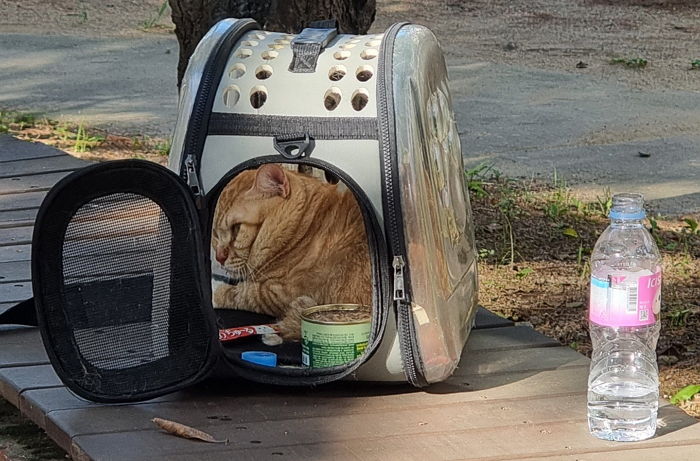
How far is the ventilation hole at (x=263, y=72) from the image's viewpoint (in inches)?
107

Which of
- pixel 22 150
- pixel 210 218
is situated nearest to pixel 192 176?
pixel 210 218

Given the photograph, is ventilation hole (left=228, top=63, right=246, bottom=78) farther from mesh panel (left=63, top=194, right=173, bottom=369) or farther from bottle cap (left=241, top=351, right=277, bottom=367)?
bottle cap (left=241, top=351, right=277, bottom=367)

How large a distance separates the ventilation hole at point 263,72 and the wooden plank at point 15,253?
1.39 m

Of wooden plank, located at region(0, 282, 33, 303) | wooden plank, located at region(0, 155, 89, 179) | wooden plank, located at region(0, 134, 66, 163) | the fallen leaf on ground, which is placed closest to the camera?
the fallen leaf on ground

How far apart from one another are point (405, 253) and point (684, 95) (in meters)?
5.55

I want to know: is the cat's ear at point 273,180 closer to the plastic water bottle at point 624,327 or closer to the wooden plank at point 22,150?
the plastic water bottle at point 624,327

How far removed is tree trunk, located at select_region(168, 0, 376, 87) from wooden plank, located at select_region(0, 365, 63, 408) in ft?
5.62

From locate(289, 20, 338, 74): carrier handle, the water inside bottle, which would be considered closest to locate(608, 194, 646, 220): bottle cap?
the water inside bottle

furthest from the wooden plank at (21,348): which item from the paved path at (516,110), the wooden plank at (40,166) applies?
the paved path at (516,110)

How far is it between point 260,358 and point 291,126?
56 cm

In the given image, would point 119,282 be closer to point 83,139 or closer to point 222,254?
point 222,254

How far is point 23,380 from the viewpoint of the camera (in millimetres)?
2818

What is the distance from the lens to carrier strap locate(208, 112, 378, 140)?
260 cm

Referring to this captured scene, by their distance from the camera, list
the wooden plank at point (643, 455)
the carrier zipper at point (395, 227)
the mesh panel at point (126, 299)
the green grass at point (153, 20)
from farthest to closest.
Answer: the green grass at point (153, 20) → the mesh panel at point (126, 299) → the carrier zipper at point (395, 227) → the wooden plank at point (643, 455)
